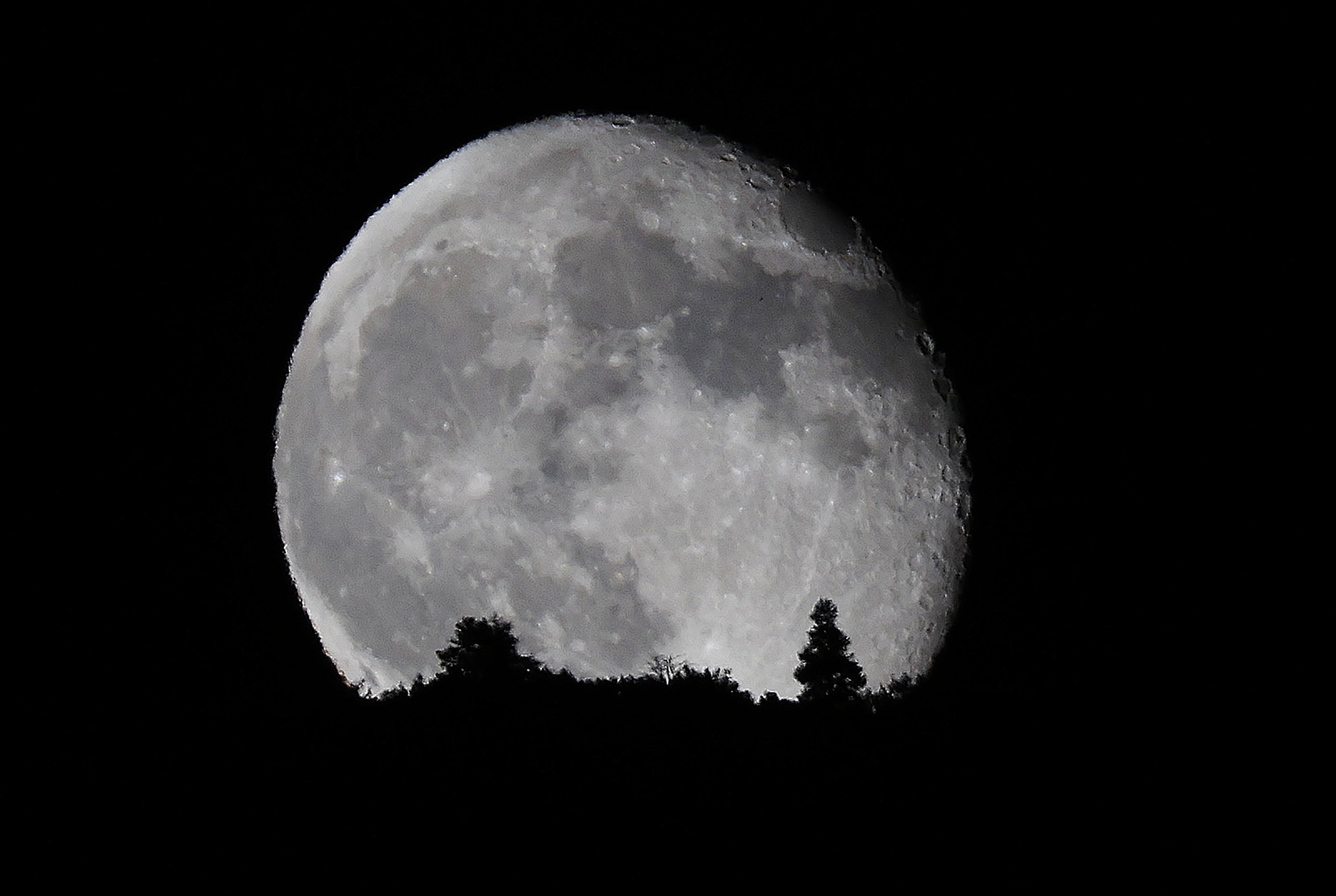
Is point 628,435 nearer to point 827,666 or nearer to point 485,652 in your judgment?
point 485,652

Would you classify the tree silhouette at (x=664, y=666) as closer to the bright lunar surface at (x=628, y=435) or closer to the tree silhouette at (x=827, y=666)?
the bright lunar surface at (x=628, y=435)

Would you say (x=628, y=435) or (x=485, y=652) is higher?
(x=628, y=435)

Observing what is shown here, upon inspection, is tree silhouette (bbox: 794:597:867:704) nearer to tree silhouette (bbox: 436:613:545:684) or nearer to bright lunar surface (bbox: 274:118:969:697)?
bright lunar surface (bbox: 274:118:969:697)

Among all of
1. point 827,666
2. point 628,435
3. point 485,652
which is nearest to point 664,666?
point 827,666

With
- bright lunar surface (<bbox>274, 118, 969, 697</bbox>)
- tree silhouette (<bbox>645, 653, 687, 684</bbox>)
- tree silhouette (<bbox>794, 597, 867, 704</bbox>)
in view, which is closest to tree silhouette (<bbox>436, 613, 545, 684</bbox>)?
bright lunar surface (<bbox>274, 118, 969, 697</bbox>)

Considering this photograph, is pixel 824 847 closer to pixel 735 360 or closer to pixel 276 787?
pixel 276 787

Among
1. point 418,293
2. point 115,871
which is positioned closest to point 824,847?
point 115,871
